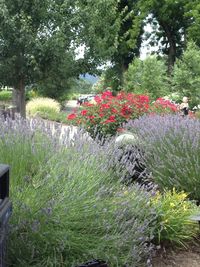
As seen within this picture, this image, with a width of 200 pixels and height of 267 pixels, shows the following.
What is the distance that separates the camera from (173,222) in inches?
154

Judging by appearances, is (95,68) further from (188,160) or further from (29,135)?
(29,135)

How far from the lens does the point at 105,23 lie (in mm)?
17234

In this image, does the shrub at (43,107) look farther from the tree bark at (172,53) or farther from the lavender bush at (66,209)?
the lavender bush at (66,209)

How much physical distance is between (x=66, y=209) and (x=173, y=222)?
1273mm

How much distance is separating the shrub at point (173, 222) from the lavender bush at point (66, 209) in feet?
0.61

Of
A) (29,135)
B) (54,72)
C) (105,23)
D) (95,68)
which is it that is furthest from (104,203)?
(105,23)

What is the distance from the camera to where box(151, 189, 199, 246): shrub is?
12.6 feet

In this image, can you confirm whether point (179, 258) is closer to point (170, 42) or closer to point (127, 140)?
point (127, 140)

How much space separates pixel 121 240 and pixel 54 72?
12582 millimetres

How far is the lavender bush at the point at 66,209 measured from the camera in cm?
289

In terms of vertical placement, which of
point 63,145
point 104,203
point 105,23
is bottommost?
point 104,203

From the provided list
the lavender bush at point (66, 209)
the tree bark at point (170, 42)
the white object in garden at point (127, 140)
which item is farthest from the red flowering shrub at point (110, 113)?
the tree bark at point (170, 42)

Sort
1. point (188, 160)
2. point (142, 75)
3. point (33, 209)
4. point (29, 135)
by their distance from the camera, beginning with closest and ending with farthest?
A: point (33, 209) < point (29, 135) < point (188, 160) < point (142, 75)

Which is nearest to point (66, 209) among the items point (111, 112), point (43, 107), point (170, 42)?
point (111, 112)
